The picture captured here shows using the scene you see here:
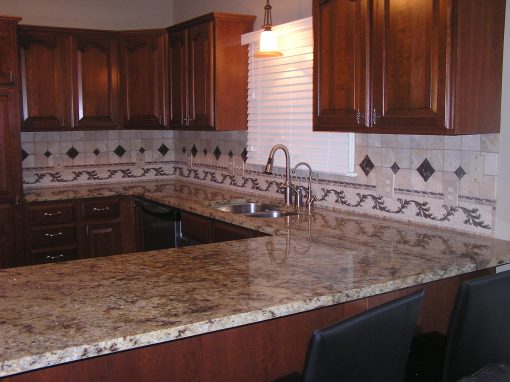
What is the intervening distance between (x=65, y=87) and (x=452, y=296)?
347 centimetres

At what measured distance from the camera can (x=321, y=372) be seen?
1406 millimetres

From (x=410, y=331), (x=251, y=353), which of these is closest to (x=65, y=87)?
(x=251, y=353)

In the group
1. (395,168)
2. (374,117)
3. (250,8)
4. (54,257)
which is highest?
(250,8)

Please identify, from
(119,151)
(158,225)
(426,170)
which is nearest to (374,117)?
(426,170)

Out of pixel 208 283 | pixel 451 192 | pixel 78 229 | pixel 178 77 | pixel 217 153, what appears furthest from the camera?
pixel 217 153

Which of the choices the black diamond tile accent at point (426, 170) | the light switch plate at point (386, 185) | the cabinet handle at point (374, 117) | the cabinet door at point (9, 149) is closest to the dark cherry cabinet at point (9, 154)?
the cabinet door at point (9, 149)

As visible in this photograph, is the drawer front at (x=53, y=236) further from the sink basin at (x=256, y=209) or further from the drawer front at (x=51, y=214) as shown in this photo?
the sink basin at (x=256, y=209)

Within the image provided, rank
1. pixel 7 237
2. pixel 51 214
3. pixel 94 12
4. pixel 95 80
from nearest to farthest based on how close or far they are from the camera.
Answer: pixel 7 237, pixel 51 214, pixel 95 80, pixel 94 12

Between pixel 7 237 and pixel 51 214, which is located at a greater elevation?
pixel 51 214

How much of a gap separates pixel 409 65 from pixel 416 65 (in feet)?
0.14

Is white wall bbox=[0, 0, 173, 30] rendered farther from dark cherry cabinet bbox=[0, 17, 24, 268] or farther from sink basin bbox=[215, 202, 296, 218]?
sink basin bbox=[215, 202, 296, 218]

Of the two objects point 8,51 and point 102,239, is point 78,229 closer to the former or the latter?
point 102,239

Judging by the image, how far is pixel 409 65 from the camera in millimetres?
2586

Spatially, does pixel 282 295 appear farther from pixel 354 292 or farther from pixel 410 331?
pixel 410 331
